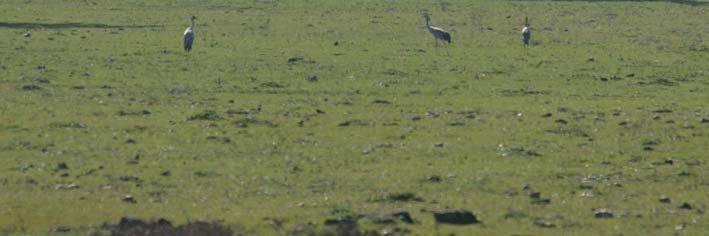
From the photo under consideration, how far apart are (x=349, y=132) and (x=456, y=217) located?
7.16m

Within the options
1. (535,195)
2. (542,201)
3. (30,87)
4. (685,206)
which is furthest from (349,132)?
(30,87)

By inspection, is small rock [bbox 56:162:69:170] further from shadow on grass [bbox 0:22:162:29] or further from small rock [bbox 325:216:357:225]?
shadow on grass [bbox 0:22:162:29]

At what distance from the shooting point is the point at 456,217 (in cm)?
1405

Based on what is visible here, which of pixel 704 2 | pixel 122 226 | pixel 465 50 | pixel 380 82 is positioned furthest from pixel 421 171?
pixel 704 2

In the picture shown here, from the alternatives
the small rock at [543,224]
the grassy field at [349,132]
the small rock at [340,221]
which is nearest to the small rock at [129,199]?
the grassy field at [349,132]

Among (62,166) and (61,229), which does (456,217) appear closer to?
(61,229)

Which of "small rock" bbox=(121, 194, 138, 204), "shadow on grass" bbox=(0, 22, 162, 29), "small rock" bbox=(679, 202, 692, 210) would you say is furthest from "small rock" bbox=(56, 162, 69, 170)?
"shadow on grass" bbox=(0, 22, 162, 29)

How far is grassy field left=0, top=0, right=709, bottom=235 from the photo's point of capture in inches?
586

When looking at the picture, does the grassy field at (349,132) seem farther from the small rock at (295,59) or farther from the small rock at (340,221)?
the small rock at (340,221)

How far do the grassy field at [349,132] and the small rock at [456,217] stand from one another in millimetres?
104

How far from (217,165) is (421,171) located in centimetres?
237

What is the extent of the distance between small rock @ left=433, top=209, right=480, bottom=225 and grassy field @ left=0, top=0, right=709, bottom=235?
0.10m

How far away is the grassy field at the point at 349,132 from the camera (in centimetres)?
1489

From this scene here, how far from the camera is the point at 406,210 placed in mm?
14641
